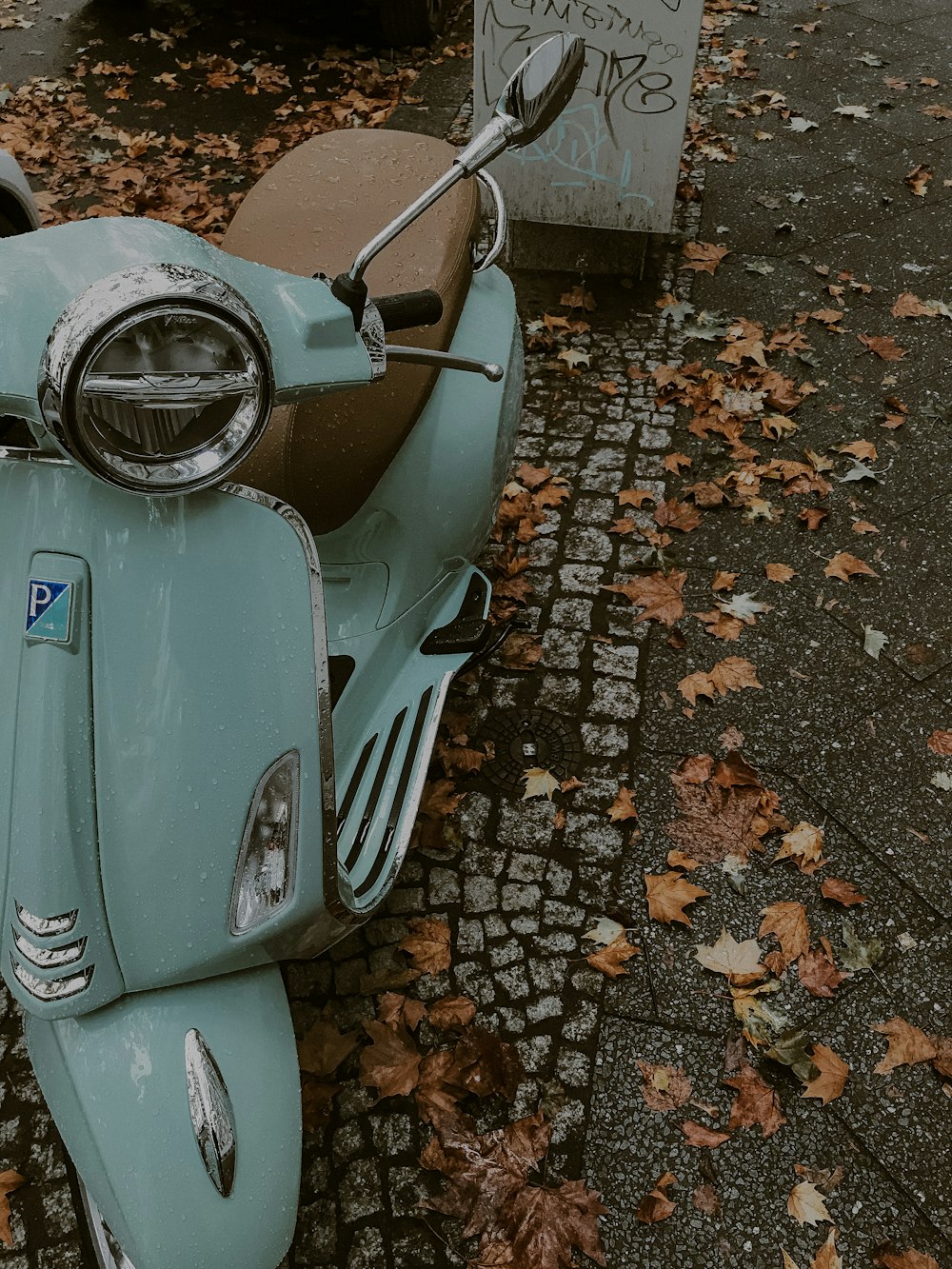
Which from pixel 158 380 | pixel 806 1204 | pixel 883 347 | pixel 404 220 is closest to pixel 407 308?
pixel 404 220

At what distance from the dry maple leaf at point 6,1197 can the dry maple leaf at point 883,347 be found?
401 centimetres

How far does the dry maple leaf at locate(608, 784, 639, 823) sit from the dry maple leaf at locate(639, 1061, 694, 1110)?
0.63 metres

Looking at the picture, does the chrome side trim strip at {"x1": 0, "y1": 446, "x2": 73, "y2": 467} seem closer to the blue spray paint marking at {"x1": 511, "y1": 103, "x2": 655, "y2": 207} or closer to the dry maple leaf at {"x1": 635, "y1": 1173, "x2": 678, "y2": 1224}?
the dry maple leaf at {"x1": 635, "y1": 1173, "x2": 678, "y2": 1224}

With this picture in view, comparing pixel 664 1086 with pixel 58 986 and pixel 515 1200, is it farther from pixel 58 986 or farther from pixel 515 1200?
pixel 58 986

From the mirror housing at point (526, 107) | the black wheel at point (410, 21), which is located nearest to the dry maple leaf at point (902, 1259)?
the mirror housing at point (526, 107)

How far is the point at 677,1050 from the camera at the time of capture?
83.4 inches

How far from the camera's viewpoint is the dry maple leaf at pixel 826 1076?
6.68ft

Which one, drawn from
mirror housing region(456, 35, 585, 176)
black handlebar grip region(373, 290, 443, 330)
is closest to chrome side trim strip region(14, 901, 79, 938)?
black handlebar grip region(373, 290, 443, 330)

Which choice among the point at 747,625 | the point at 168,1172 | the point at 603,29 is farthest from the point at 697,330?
the point at 168,1172

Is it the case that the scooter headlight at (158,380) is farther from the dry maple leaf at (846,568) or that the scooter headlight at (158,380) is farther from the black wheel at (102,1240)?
the dry maple leaf at (846,568)

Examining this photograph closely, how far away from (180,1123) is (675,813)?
1577mm

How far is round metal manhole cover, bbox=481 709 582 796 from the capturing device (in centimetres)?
263

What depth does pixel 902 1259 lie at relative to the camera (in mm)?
1820

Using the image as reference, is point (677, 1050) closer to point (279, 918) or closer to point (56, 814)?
point (279, 918)
